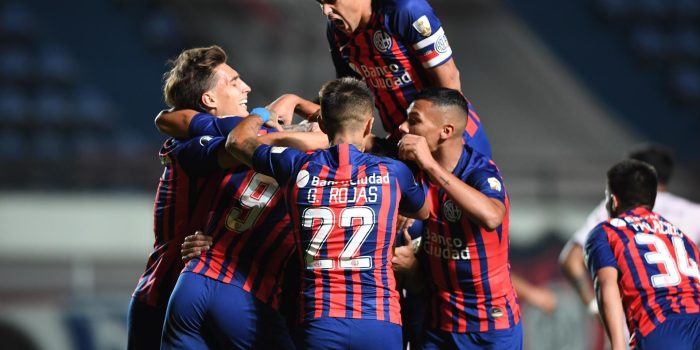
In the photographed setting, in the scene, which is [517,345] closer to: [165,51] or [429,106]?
[429,106]

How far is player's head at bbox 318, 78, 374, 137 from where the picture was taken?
12.8ft

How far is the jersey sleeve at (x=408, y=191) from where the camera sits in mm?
3939

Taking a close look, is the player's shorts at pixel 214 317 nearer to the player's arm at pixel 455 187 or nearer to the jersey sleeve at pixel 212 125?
the jersey sleeve at pixel 212 125

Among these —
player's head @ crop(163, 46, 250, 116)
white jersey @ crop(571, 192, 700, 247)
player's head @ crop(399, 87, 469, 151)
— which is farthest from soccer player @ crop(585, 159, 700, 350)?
player's head @ crop(163, 46, 250, 116)

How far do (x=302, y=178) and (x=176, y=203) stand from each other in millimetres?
867

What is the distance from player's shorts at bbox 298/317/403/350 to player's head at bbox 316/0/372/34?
1.41 m

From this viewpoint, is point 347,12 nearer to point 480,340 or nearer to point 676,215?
point 480,340

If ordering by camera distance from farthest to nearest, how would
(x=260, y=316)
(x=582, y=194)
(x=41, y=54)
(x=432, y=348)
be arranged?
(x=41, y=54) < (x=582, y=194) < (x=432, y=348) < (x=260, y=316)

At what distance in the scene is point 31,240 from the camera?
9.44 m

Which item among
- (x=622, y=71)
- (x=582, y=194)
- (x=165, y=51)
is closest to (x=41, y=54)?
(x=165, y=51)

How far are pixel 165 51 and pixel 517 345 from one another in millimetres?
10625

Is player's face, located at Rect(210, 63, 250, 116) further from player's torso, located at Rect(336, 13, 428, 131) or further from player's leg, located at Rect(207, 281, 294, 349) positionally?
player's leg, located at Rect(207, 281, 294, 349)

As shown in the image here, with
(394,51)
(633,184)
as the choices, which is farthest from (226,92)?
(633,184)

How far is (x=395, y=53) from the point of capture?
4488 mm
